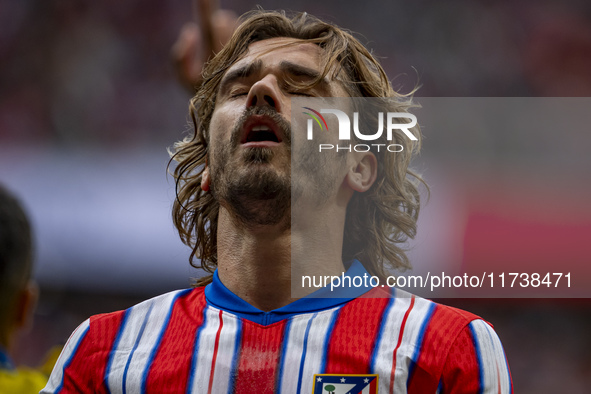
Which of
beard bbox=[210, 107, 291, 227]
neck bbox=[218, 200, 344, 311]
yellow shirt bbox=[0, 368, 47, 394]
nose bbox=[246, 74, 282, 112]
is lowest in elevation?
yellow shirt bbox=[0, 368, 47, 394]

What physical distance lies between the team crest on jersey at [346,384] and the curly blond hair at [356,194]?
1.71 ft

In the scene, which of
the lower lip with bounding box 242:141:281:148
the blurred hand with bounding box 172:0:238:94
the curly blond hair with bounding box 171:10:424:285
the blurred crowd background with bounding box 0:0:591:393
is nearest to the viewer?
the lower lip with bounding box 242:141:281:148

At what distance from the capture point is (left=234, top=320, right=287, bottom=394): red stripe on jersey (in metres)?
1.65

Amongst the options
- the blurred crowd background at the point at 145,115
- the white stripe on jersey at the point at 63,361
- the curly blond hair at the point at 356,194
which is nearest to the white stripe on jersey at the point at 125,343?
the white stripe on jersey at the point at 63,361

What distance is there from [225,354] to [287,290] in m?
0.24

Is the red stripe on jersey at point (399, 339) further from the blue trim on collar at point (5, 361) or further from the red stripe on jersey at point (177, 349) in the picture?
the blue trim on collar at point (5, 361)

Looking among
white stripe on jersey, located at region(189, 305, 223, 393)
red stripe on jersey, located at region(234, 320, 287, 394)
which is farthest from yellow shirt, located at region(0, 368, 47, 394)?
red stripe on jersey, located at region(234, 320, 287, 394)

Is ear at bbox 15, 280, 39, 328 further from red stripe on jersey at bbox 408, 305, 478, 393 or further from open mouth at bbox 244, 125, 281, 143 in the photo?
red stripe on jersey at bbox 408, 305, 478, 393

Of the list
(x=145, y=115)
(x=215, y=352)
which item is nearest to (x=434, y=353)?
(x=215, y=352)

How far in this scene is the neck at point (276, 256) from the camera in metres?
1.83

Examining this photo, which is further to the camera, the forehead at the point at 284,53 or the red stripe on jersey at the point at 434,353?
the forehead at the point at 284,53

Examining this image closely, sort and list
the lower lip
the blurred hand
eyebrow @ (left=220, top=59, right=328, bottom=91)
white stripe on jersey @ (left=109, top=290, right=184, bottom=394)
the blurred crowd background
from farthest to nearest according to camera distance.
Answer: the blurred crowd background, the blurred hand, eyebrow @ (left=220, top=59, right=328, bottom=91), the lower lip, white stripe on jersey @ (left=109, top=290, right=184, bottom=394)

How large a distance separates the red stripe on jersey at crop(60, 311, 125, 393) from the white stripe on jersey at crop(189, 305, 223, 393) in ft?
0.82

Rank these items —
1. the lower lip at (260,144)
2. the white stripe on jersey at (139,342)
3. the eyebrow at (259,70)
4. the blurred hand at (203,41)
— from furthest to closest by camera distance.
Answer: the blurred hand at (203,41), the eyebrow at (259,70), the lower lip at (260,144), the white stripe on jersey at (139,342)
